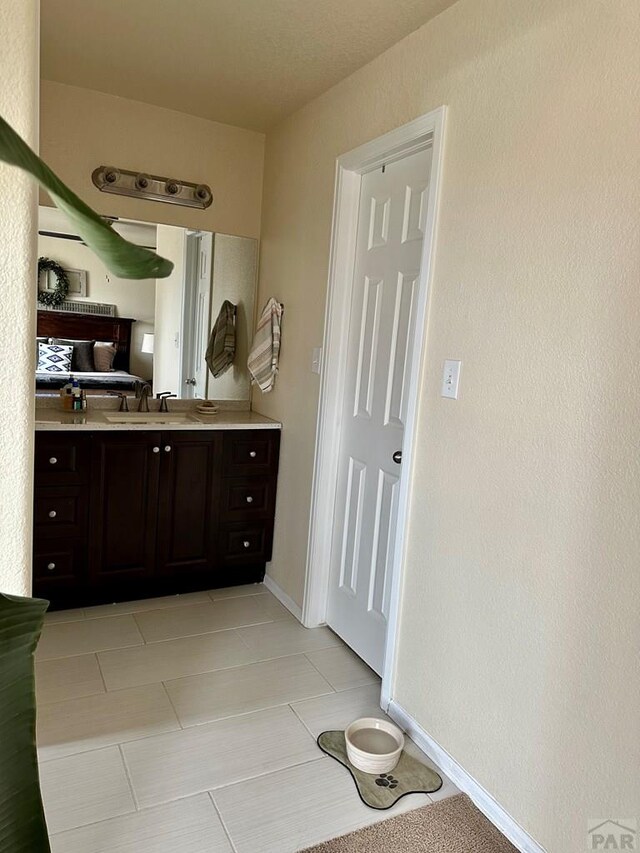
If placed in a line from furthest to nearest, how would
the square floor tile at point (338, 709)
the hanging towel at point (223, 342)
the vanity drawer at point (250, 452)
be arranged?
the hanging towel at point (223, 342) → the vanity drawer at point (250, 452) → the square floor tile at point (338, 709)

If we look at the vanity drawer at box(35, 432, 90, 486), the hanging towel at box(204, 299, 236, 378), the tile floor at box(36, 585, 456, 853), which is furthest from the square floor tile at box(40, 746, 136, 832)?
the hanging towel at box(204, 299, 236, 378)

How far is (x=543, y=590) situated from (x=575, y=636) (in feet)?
0.45

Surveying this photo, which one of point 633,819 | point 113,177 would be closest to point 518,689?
point 633,819

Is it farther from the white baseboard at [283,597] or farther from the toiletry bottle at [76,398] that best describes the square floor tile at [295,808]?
the toiletry bottle at [76,398]

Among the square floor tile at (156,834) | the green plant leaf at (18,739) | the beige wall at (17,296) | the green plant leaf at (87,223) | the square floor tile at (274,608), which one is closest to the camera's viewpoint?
the green plant leaf at (87,223)

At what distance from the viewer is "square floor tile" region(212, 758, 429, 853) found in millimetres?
1675

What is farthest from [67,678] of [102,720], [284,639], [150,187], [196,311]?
[150,187]

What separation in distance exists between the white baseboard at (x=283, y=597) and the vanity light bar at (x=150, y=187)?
211 cm

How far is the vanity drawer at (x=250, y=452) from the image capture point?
311 centimetres

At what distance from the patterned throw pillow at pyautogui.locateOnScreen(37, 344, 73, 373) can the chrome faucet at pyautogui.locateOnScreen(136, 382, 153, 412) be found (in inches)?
15.3

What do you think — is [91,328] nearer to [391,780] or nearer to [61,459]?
[61,459]

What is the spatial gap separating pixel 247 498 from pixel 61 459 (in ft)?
3.15

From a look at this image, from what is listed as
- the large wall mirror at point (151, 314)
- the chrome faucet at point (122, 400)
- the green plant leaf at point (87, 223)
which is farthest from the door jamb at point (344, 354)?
the green plant leaf at point (87, 223)

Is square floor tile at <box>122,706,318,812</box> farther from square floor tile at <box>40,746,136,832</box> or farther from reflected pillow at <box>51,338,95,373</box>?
reflected pillow at <box>51,338,95,373</box>
